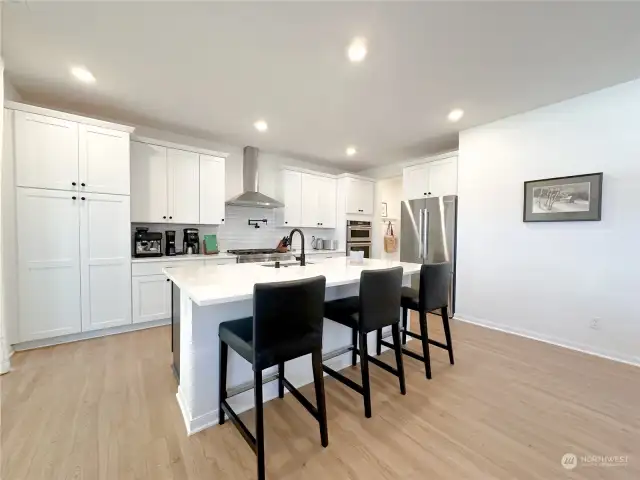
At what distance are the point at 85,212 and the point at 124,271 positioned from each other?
746 mm

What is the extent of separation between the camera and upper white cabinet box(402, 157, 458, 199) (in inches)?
158

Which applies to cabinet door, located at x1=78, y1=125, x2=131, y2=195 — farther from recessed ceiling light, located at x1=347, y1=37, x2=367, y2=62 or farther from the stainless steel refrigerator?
the stainless steel refrigerator

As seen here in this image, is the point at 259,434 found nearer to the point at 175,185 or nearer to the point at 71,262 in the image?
the point at 71,262

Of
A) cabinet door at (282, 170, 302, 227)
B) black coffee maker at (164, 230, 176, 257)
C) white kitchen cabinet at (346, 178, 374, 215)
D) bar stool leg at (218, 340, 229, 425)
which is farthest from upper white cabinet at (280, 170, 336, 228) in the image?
bar stool leg at (218, 340, 229, 425)

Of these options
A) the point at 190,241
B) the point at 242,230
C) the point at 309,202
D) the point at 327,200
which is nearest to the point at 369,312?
the point at 190,241

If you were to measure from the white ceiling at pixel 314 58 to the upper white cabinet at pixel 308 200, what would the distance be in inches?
60.5

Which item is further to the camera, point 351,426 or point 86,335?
point 86,335

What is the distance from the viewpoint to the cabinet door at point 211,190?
3.93m

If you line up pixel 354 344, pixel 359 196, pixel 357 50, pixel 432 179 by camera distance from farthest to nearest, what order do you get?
pixel 359 196, pixel 432 179, pixel 354 344, pixel 357 50

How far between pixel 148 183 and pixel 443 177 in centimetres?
414

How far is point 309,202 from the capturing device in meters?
5.17

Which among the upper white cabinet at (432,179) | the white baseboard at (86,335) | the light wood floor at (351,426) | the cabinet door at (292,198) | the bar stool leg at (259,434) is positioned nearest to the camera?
the bar stool leg at (259,434)

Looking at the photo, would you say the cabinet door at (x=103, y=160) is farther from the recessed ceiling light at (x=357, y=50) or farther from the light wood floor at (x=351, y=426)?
the recessed ceiling light at (x=357, y=50)

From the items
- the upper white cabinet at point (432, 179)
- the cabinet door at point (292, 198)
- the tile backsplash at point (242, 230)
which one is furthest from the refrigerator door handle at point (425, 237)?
the tile backsplash at point (242, 230)
